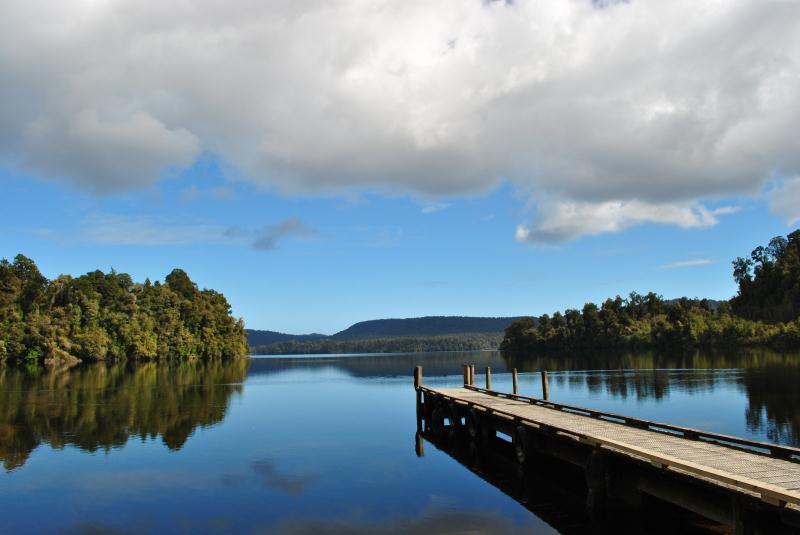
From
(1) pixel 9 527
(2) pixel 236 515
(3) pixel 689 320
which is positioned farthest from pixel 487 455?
(3) pixel 689 320

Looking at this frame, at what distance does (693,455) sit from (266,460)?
16.2 m

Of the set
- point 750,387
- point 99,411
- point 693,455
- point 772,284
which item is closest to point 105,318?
point 99,411

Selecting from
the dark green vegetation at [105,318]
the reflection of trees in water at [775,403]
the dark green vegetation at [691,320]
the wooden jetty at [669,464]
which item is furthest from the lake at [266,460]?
the dark green vegetation at [691,320]

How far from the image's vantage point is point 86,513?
58.1 feet

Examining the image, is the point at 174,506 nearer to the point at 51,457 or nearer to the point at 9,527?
the point at 9,527

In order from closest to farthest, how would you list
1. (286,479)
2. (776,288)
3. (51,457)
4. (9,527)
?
(9,527) < (286,479) < (51,457) < (776,288)

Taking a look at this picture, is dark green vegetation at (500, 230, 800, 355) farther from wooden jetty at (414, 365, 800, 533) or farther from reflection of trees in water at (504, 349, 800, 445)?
wooden jetty at (414, 365, 800, 533)

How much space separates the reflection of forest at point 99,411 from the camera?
95.2ft

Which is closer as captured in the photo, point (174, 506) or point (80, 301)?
point (174, 506)

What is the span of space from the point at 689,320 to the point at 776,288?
2894 cm

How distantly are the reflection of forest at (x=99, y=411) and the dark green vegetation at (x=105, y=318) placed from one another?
33.4 m

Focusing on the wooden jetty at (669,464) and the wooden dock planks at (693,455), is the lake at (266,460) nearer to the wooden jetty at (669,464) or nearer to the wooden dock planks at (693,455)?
the wooden jetty at (669,464)

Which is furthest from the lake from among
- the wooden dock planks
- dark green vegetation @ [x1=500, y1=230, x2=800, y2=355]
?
dark green vegetation @ [x1=500, y1=230, x2=800, y2=355]

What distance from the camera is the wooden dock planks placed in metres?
11.4
